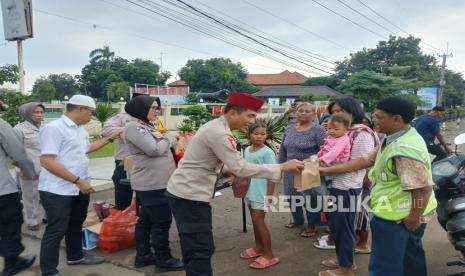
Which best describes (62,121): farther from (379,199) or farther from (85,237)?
(379,199)

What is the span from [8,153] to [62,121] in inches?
26.6

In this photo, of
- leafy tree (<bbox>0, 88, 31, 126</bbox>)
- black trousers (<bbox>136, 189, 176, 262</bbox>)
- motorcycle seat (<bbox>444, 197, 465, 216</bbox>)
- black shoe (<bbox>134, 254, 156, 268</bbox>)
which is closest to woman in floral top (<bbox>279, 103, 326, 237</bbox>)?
motorcycle seat (<bbox>444, 197, 465, 216</bbox>)

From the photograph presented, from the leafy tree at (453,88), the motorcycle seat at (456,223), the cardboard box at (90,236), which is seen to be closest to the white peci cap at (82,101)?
the cardboard box at (90,236)

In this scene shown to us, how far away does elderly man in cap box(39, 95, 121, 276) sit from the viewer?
10.1ft

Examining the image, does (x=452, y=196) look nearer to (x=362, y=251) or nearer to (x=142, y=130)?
(x=362, y=251)

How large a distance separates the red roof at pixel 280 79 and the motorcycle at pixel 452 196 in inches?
2672

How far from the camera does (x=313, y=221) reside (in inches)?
177

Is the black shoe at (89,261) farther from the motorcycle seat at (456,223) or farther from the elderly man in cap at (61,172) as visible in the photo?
the motorcycle seat at (456,223)

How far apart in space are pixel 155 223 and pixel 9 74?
1042 centimetres

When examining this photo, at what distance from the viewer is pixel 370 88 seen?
860 inches

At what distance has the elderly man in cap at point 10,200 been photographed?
3.33m

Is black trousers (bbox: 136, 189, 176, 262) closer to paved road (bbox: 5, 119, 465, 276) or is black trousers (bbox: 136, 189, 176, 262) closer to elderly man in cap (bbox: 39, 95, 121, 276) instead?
paved road (bbox: 5, 119, 465, 276)

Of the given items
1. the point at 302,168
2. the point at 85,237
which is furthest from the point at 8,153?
the point at 302,168

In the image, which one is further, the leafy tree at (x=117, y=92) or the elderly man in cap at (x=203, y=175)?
the leafy tree at (x=117, y=92)
